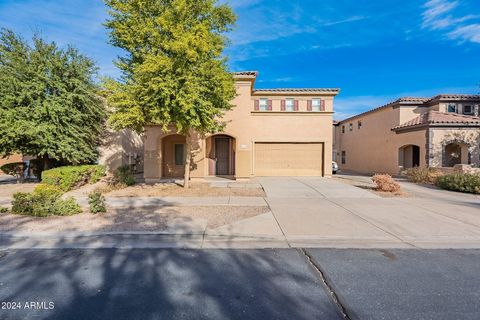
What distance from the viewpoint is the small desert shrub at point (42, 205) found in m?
6.73

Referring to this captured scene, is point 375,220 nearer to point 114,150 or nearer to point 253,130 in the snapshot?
point 253,130

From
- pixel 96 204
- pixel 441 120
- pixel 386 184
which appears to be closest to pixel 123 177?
pixel 96 204

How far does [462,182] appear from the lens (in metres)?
11.5

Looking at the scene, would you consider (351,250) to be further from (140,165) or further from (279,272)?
(140,165)

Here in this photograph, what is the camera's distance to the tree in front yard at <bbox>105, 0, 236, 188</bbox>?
28.3 ft

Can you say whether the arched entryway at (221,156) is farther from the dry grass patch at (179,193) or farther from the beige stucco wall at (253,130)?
the dry grass patch at (179,193)

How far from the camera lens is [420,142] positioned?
17234mm

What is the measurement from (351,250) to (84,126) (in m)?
13.9

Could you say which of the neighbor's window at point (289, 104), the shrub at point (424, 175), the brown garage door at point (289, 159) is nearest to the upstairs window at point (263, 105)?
the neighbor's window at point (289, 104)

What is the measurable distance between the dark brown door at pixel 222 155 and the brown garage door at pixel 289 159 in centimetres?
241

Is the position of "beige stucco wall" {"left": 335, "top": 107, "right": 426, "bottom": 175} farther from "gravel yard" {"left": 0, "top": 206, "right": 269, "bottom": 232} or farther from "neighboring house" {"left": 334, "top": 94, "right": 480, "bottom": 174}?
"gravel yard" {"left": 0, "top": 206, "right": 269, "bottom": 232}

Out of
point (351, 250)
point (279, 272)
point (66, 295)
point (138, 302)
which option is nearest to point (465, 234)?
point (351, 250)

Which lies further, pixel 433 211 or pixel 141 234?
pixel 433 211

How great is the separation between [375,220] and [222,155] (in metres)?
11.3
